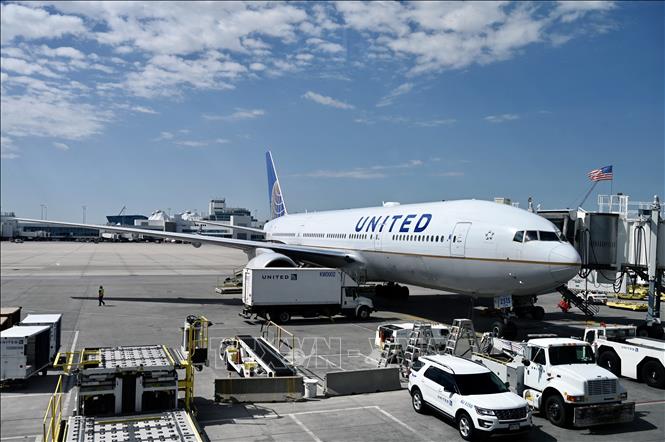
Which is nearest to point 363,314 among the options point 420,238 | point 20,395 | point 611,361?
point 420,238

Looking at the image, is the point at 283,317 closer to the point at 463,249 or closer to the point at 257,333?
the point at 257,333

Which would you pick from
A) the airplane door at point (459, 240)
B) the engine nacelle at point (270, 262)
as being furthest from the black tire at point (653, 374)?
the engine nacelle at point (270, 262)

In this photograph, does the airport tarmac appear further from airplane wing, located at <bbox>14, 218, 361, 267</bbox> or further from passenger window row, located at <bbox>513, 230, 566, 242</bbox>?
passenger window row, located at <bbox>513, 230, 566, 242</bbox>

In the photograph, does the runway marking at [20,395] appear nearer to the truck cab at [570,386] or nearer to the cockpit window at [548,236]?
the truck cab at [570,386]

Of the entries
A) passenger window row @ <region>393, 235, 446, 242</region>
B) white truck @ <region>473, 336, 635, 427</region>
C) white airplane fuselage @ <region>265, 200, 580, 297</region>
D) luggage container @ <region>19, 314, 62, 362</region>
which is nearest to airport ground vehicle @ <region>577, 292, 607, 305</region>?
white airplane fuselage @ <region>265, 200, 580, 297</region>

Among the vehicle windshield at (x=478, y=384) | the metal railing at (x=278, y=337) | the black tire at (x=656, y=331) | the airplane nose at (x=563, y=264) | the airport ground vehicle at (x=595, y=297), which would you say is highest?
the airplane nose at (x=563, y=264)

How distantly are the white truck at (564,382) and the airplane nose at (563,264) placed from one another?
468cm

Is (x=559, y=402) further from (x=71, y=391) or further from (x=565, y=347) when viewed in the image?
(x=71, y=391)

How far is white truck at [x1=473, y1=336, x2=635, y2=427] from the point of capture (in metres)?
12.9

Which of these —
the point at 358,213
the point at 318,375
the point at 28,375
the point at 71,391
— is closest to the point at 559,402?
the point at 318,375

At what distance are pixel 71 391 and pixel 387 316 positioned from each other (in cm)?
1715

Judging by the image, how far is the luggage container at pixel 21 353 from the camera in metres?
14.7

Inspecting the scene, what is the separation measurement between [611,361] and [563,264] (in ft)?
11.2

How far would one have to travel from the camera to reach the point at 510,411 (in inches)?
464
